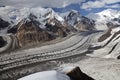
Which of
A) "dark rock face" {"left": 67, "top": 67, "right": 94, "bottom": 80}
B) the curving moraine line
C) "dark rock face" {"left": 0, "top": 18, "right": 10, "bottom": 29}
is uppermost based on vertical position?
"dark rock face" {"left": 0, "top": 18, "right": 10, "bottom": 29}

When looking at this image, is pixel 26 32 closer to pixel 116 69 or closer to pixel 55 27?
pixel 55 27

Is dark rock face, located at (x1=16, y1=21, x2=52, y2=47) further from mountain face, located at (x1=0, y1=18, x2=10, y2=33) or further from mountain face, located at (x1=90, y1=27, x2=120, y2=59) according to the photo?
mountain face, located at (x1=0, y1=18, x2=10, y2=33)

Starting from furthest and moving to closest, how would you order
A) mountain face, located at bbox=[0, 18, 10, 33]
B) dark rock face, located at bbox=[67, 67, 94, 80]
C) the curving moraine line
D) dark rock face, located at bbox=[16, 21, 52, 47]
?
1. mountain face, located at bbox=[0, 18, 10, 33]
2. dark rock face, located at bbox=[16, 21, 52, 47]
3. the curving moraine line
4. dark rock face, located at bbox=[67, 67, 94, 80]

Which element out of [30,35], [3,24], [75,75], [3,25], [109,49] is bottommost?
[109,49]

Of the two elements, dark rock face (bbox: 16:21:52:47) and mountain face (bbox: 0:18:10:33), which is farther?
mountain face (bbox: 0:18:10:33)

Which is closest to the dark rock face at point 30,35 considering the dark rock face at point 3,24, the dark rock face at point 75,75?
the dark rock face at point 3,24

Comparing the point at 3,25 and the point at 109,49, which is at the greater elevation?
the point at 3,25

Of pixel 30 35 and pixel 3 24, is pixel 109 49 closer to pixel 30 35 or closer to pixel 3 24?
pixel 30 35

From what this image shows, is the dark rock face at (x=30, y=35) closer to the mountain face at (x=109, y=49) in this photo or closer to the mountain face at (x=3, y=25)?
the mountain face at (x=109, y=49)

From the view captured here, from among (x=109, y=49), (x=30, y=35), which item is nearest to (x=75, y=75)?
(x=109, y=49)

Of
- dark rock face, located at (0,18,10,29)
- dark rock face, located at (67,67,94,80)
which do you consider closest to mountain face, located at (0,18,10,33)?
dark rock face, located at (0,18,10,29)

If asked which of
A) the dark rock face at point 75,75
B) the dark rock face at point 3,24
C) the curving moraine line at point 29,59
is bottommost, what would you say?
the curving moraine line at point 29,59

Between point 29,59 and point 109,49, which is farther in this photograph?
point 109,49
